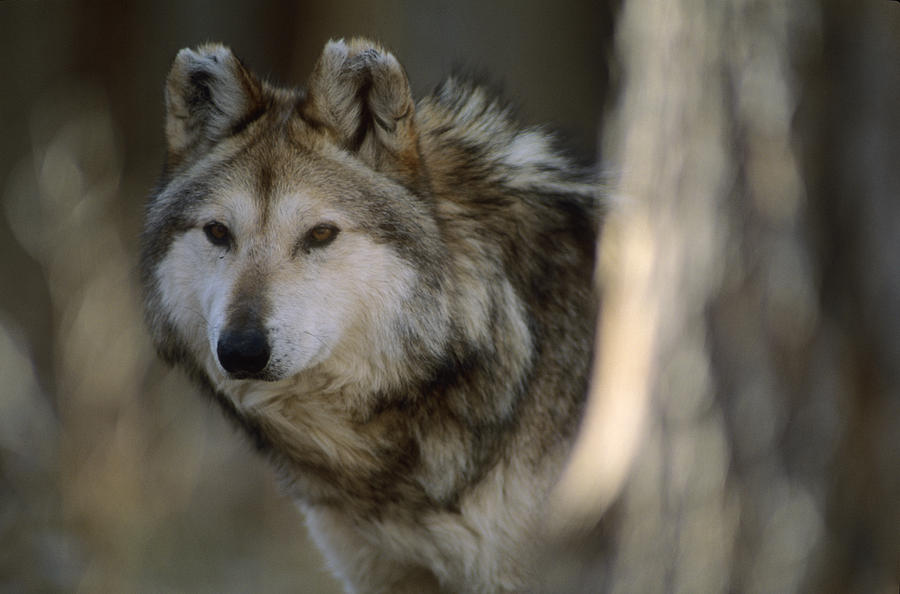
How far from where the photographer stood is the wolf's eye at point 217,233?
267 centimetres

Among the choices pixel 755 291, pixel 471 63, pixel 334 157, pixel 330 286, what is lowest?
pixel 330 286

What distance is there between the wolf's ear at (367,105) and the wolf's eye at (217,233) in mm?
463

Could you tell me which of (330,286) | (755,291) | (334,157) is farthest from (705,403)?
(334,157)

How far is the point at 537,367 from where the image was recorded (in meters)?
3.08

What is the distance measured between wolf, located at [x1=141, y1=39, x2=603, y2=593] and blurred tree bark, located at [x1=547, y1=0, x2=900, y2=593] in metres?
0.52

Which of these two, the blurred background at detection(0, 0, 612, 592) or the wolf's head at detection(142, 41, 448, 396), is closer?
the wolf's head at detection(142, 41, 448, 396)

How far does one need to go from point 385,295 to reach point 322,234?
0.88ft

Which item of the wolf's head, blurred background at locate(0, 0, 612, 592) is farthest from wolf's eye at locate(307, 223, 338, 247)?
blurred background at locate(0, 0, 612, 592)

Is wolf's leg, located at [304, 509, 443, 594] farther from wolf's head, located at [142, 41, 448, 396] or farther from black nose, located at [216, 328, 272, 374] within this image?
black nose, located at [216, 328, 272, 374]

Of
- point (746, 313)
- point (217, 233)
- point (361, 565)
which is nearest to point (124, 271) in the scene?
point (217, 233)

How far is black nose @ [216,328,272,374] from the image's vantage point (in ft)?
7.89

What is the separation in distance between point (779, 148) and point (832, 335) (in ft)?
1.84

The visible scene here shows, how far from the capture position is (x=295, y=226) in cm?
261

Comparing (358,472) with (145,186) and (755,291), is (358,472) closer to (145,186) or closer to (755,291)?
(755,291)
